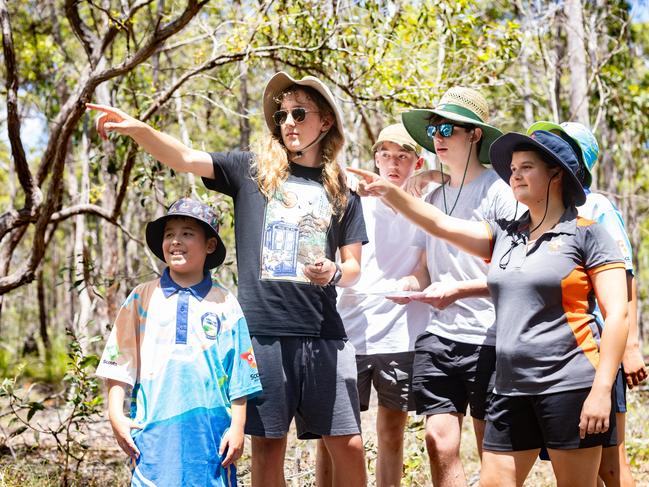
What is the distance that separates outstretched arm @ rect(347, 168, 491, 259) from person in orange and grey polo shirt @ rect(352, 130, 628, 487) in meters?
0.04

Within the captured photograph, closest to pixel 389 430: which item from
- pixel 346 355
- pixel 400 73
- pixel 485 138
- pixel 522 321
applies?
pixel 346 355

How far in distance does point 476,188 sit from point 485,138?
27 centimetres

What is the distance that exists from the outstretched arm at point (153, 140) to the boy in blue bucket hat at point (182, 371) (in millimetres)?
182

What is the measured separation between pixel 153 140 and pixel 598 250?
181 cm

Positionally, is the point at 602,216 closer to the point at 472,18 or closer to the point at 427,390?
the point at 427,390

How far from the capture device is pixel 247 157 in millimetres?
3447

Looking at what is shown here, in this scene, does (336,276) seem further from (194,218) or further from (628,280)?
(628,280)

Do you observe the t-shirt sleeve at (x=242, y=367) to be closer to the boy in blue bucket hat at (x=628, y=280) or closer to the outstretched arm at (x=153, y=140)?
the outstretched arm at (x=153, y=140)

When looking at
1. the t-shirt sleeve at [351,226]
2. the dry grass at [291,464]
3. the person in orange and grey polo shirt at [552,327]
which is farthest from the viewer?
the dry grass at [291,464]

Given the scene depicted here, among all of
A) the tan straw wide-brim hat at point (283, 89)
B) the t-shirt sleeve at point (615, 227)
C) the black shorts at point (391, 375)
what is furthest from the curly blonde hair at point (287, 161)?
the t-shirt sleeve at point (615, 227)

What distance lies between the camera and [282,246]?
132 inches

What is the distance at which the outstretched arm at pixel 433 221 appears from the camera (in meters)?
3.26

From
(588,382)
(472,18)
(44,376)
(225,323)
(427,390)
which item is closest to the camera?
(588,382)

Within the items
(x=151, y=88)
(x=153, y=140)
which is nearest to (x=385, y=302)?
(x=153, y=140)
